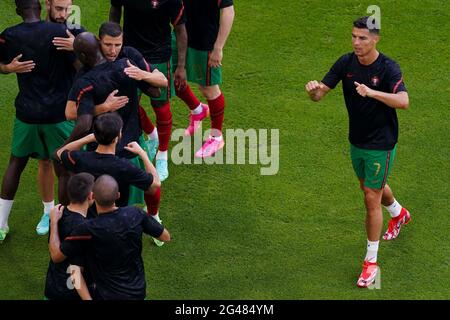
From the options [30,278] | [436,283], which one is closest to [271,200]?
[436,283]

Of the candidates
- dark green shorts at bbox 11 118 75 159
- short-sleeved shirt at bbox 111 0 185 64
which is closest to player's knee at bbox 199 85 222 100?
short-sleeved shirt at bbox 111 0 185 64

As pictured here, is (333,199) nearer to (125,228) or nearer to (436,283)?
(436,283)

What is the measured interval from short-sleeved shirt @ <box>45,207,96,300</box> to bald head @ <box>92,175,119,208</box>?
0.21 metres

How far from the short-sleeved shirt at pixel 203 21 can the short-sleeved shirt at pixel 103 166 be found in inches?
91.5

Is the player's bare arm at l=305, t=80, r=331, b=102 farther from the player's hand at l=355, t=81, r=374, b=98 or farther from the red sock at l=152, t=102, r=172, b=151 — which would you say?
the red sock at l=152, t=102, r=172, b=151

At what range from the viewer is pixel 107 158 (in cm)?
649

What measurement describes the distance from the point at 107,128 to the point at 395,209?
2671 mm

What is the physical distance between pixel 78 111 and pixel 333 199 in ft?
8.28

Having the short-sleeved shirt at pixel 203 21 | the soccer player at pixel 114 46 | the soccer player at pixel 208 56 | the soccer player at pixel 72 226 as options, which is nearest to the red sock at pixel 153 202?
the soccer player at pixel 114 46

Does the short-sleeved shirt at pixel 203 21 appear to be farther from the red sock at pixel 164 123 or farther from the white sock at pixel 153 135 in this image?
the white sock at pixel 153 135

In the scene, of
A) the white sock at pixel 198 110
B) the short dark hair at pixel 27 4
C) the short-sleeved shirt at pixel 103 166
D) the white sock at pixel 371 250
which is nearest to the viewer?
the short-sleeved shirt at pixel 103 166

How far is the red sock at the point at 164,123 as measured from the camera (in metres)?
8.49

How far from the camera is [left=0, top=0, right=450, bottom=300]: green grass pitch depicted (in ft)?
24.6

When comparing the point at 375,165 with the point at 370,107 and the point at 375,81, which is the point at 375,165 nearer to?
the point at 370,107
